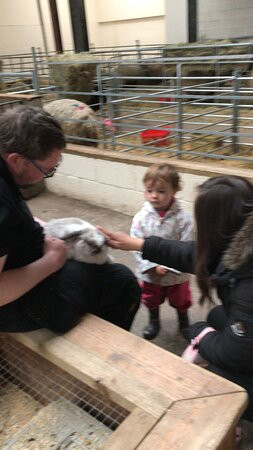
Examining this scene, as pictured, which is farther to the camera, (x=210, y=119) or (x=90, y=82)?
(x=90, y=82)

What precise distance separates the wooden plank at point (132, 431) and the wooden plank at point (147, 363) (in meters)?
0.10

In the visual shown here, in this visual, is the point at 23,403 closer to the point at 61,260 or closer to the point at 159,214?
the point at 61,260

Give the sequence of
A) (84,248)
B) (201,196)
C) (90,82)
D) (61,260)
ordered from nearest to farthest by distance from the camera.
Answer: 1. (201,196)
2. (61,260)
3. (84,248)
4. (90,82)

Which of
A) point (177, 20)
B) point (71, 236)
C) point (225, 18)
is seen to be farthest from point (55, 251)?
point (177, 20)

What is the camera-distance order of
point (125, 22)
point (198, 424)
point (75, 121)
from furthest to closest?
point (125, 22)
point (75, 121)
point (198, 424)

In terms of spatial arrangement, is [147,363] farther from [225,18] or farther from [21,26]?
[21,26]

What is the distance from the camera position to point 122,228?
12.6ft

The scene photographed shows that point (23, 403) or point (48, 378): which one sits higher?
point (48, 378)

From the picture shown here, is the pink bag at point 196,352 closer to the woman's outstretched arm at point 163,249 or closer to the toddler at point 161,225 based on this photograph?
the woman's outstretched arm at point 163,249

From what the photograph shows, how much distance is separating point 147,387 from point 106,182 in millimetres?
3062

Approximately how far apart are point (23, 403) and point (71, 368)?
386 millimetres

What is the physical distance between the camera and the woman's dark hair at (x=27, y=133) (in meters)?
1.30

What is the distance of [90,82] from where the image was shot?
23.2 feet

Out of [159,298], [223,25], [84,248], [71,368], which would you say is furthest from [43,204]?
[223,25]
